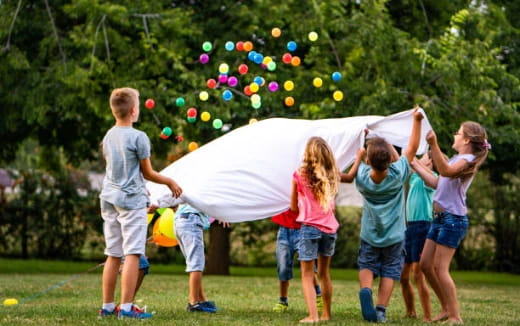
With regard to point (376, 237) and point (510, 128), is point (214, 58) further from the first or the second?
point (376, 237)

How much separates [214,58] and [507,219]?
30.8 feet

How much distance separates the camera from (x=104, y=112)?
14359 mm

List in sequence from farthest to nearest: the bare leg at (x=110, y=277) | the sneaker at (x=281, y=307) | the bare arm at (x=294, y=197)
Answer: the sneaker at (x=281, y=307)
the bare arm at (x=294, y=197)
the bare leg at (x=110, y=277)

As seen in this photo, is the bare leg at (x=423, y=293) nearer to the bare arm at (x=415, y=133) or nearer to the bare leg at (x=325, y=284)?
the bare leg at (x=325, y=284)

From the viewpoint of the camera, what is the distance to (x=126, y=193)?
711 centimetres

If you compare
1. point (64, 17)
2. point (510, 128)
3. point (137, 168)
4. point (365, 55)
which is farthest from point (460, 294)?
point (64, 17)

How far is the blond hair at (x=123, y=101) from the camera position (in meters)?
7.14

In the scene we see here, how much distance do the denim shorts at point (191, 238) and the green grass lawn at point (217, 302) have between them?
474 mm

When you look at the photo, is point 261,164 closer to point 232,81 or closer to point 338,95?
point 232,81

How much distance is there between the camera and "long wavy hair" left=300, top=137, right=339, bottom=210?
734 cm

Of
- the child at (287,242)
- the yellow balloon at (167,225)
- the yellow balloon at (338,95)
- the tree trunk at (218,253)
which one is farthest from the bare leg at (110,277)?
the tree trunk at (218,253)

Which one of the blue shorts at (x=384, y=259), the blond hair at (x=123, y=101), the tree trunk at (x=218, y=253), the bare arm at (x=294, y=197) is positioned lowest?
the tree trunk at (x=218, y=253)

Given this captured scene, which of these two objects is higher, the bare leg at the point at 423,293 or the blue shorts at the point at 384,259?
the blue shorts at the point at 384,259

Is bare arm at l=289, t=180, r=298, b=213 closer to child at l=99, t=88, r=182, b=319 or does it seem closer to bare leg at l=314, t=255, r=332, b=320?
bare leg at l=314, t=255, r=332, b=320
